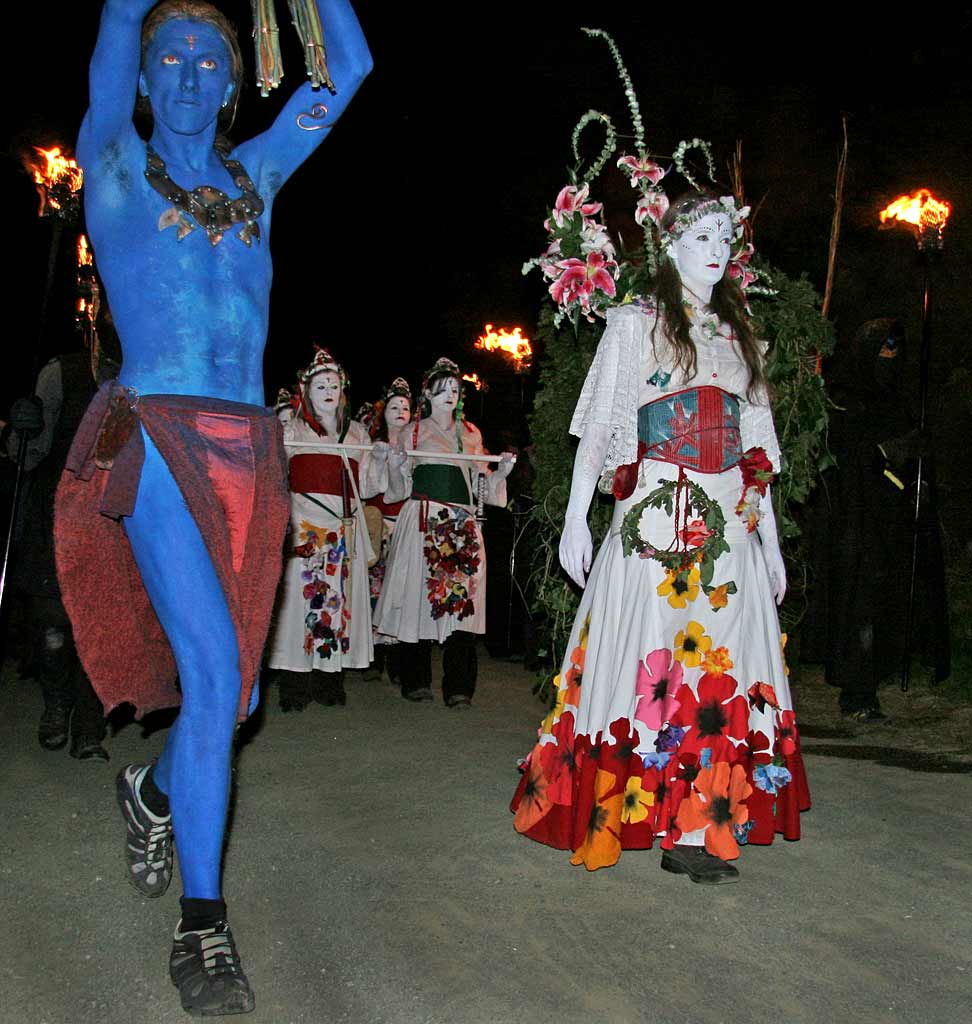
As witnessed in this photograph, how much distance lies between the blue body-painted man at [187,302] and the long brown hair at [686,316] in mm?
1405

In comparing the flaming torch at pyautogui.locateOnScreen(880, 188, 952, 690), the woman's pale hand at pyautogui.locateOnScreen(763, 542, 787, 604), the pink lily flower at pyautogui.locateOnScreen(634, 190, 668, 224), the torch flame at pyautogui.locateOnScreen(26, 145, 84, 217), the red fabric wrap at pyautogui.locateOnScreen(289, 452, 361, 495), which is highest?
the flaming torch at pyautogui.locateOnScreen(880, 188, 952, 690)

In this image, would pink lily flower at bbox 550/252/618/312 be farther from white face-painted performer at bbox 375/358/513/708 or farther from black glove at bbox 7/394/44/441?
white face-painted performer at bbox 375/358/513/708

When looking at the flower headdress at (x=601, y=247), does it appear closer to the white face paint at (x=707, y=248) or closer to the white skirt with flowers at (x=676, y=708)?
the white face paint at (x=707, y=248)

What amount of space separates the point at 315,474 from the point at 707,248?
13.2 ft

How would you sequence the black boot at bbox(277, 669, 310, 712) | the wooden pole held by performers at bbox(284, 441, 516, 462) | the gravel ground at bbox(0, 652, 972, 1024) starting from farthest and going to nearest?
1. the wooden pole held by performers at bbox(284, 441, 516, 462)
2. the black boot at bbox(277, 669, 310, 712)
3. the gravel ground at bbox(0, 652, 972, 1024)

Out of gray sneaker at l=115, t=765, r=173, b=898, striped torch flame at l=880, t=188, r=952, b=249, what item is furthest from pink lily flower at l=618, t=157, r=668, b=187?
striped torch flame at l=880, t=188, r=952, b=249

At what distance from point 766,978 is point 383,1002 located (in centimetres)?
97

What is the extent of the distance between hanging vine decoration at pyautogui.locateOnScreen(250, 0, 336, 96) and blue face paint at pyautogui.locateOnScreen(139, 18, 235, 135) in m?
0.12

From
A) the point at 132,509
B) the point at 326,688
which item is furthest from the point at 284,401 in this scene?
the point at 132,509

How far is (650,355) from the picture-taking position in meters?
3.82

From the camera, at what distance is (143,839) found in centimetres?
317

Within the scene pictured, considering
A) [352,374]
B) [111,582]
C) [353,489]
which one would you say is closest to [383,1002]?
[111,582]

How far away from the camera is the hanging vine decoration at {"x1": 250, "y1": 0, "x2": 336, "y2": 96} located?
276 centimetres

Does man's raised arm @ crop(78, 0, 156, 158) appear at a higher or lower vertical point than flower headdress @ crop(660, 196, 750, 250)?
lower
